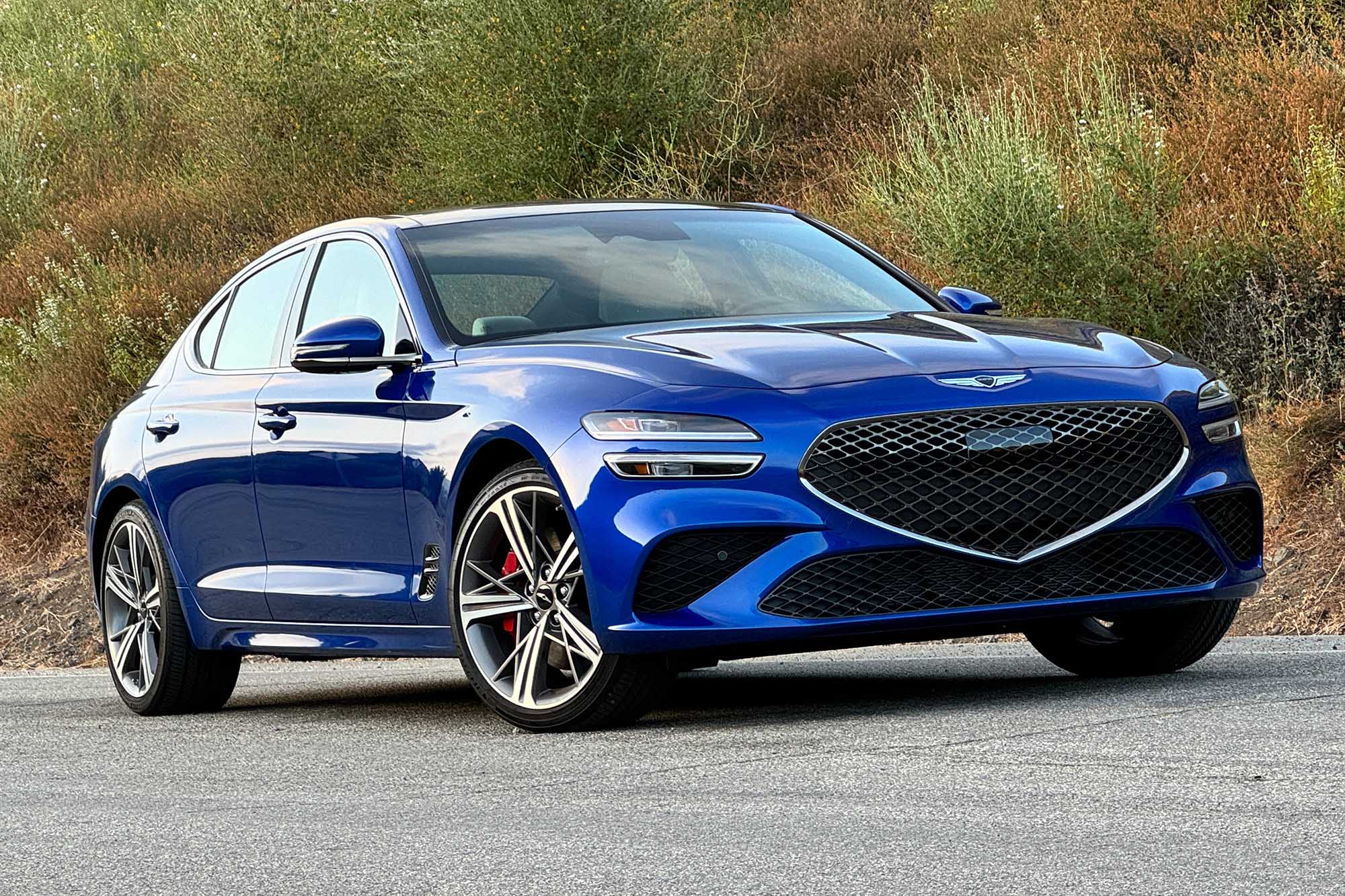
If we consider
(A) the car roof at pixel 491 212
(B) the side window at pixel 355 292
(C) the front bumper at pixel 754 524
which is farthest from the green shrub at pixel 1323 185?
(C) the front bumper at pixel 754 524

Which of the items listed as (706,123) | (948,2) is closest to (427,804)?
(706,123)

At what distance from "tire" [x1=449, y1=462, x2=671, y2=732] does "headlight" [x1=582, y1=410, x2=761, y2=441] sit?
0.25m

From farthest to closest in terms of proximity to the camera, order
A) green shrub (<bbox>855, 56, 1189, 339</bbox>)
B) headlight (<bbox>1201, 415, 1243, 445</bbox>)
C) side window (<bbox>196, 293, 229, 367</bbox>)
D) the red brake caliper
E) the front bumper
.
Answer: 1. green shrub (<bbox>855, 56, 1189, 339</bbox>)
2. side window (<bbox>196, 293, 229, 367</bbox>)
3. headlight (<bbox>1201, 415, 1243, 445</bbox>)
4. the red brake caliper
5. the front bumper

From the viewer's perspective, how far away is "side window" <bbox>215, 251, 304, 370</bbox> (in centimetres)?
809

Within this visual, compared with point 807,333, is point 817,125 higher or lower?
lower

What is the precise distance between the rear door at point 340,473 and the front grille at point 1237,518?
2.37 metres

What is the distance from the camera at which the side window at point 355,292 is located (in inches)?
285

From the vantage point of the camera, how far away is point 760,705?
22.9ft

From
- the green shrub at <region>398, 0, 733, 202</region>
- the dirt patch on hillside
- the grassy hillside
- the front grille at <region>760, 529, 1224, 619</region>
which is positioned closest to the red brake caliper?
the front grille at <region>760, 529, 1224, 619</region>

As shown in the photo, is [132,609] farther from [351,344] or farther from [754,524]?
A: [754,524]

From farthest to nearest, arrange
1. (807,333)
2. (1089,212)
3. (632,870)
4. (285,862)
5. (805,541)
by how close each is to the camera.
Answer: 1. (1089,212)
2. (807,333)
3. (805,541)
4. (285,862)
5. (632,870)

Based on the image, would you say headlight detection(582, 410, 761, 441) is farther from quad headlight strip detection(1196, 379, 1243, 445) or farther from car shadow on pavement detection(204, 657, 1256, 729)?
quad headlight strip detection(1196, 379, 1243, 445)

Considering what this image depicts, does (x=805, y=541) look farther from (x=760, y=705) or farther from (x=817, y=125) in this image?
(x=817, y=125)

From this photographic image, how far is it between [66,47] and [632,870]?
97.3 ft
